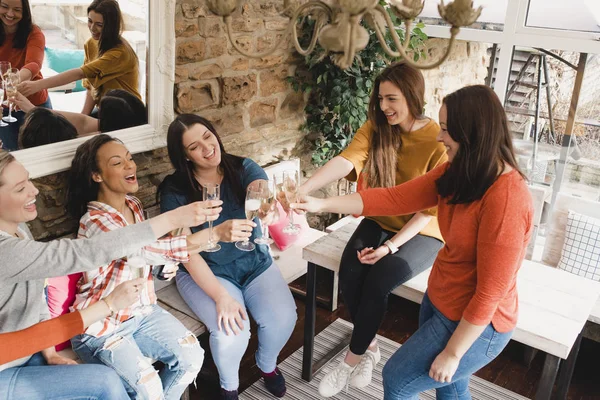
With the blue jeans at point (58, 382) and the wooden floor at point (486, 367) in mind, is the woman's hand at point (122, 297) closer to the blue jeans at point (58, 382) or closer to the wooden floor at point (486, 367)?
the blue jeans at point (58, 382)

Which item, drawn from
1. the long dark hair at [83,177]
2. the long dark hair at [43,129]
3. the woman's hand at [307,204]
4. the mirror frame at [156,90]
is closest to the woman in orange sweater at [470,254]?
the woman's hand at [307,204]

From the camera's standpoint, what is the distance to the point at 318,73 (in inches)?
147

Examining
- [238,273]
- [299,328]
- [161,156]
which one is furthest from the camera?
[299,328]

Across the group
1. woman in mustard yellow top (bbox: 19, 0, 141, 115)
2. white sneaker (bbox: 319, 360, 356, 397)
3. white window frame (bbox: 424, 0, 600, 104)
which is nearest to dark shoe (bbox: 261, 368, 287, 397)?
white sneaker (bbox: 319, 360, 356, 397)

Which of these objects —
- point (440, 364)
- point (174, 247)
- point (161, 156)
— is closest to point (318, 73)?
point (161, 156)

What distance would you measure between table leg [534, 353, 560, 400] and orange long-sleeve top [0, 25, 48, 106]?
2342 millimetres

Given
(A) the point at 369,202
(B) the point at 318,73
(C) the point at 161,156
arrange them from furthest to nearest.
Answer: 1. (B) the point at 318,73
2. (C) the point at 161,156
3. (A) the point at 369,202

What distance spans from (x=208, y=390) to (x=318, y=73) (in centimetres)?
210

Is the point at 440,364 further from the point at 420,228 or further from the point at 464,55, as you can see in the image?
the point at 464,55

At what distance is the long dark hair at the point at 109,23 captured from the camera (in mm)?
2584

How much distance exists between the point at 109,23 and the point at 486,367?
8.55ft

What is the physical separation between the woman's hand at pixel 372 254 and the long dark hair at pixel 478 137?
650mm

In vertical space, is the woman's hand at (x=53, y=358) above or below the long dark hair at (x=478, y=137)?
below

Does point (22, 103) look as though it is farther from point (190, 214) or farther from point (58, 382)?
point (58, 382)
